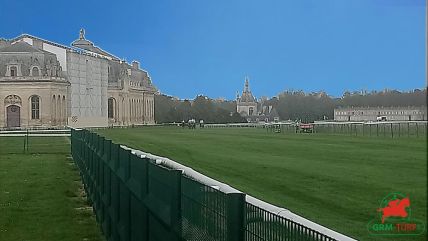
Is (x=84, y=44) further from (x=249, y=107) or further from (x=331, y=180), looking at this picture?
(x=331, y=180)

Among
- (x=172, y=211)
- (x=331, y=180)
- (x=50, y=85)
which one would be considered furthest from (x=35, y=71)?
(x=172, y=211)

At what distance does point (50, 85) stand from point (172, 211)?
Answer: 264 ft

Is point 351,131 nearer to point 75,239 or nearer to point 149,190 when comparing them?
point 75,239

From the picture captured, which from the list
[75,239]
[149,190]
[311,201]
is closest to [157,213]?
[149,190]

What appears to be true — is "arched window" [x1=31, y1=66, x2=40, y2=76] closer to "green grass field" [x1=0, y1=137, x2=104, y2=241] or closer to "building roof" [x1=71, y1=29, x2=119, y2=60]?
"building roof" [x1=71, y1=29, x2=119, y2=60]

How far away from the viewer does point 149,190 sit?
241 inches

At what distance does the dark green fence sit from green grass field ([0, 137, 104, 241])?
4.25 ft

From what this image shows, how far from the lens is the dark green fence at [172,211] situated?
11.1 feet

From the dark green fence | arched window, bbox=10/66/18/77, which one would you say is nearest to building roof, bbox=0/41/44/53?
arched window, bbox=10/66/18/77

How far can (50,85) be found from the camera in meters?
82.8

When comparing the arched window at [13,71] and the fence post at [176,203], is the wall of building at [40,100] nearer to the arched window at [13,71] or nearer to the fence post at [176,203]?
the arched window at [13,71]

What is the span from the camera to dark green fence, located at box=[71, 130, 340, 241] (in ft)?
11.1

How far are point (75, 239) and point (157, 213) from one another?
5.26m

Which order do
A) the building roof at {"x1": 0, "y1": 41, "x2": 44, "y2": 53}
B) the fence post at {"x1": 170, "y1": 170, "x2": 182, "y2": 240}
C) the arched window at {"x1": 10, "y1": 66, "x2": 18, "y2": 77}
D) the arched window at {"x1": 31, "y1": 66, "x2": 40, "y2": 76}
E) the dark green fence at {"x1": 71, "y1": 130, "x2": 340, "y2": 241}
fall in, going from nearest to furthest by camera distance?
the dark green fence at {"x1": 71, "y1": 130, "x2": 340, "y2": 241}, the fence post at {"x1": 170, "y1": 170, "x2": 182, "y2": 240}, the arched window at {"x1": 10, "y1": 66, "x2": 18, "y2": 77}, the arched window at {"x1": 31, "y1": 66, "x2": 40, "y2": 76}, the building roof at {"x1": 0, "y1": 41, "x2": 44, "y2": 53}
